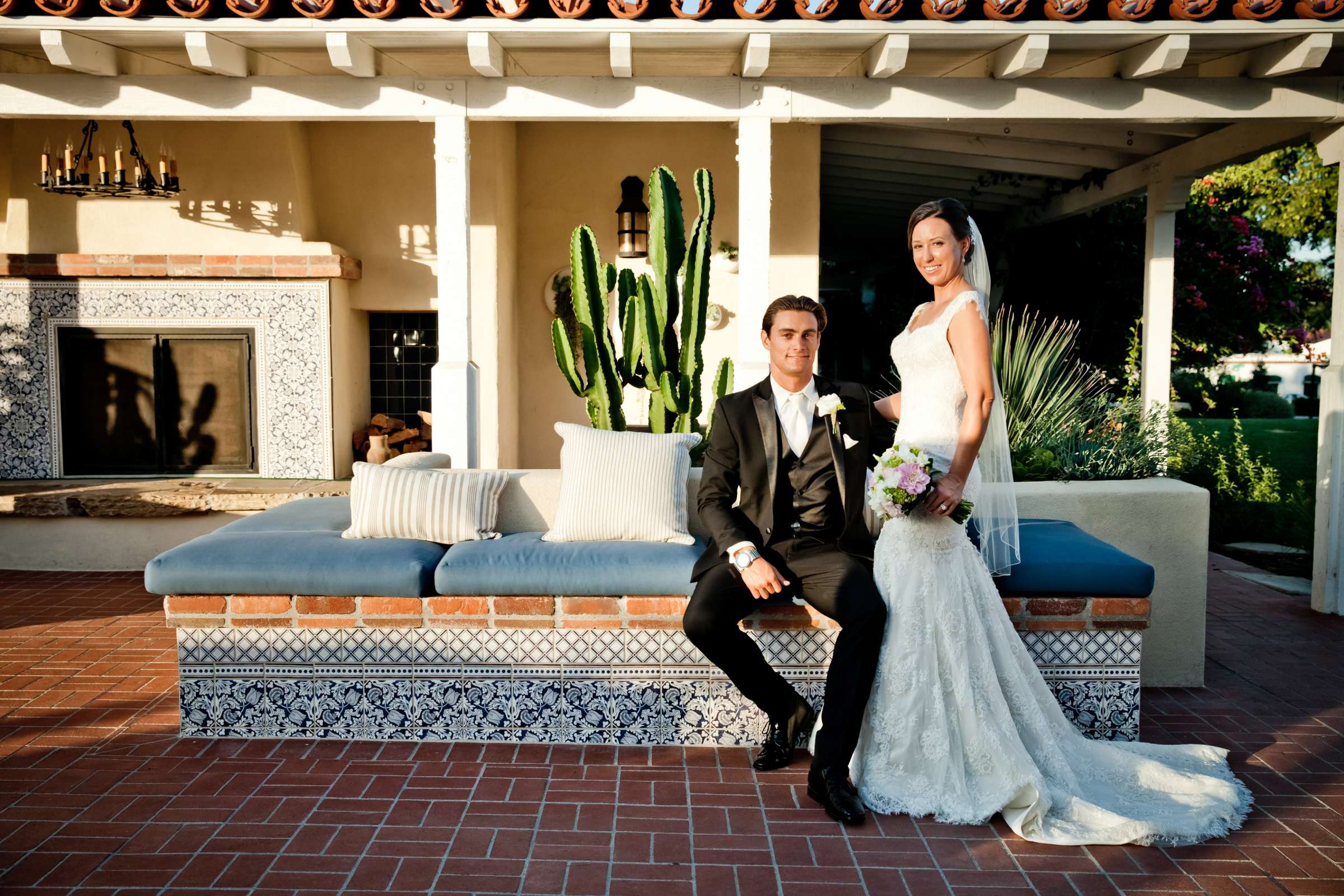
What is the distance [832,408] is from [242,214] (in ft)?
19.9

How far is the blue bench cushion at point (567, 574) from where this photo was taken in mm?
4000

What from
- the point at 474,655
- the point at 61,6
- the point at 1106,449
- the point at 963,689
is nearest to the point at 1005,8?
the point at 1106,449

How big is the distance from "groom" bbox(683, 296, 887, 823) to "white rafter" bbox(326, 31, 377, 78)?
291 centimetres

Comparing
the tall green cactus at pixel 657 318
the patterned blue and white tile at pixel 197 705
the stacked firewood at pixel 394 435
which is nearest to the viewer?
the patterned blue and white tile at pixel 197 705

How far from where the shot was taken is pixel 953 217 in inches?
139

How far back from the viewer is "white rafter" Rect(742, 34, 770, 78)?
5.23 m

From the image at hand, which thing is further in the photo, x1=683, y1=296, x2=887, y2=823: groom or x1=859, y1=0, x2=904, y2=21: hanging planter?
x1=859, y1=0, x2=904, y2=21: hanging planter

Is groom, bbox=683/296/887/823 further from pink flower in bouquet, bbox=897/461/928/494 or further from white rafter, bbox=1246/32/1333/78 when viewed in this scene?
white rafter, bbox=1246/32/1333/78

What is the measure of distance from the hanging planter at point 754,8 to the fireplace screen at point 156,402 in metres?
4.74

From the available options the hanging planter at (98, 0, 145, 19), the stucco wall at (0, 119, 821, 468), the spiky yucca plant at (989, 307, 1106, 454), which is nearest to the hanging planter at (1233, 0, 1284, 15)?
the spiky yucca plant at (989, 307, 1106, 454)

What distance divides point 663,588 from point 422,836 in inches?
50.6

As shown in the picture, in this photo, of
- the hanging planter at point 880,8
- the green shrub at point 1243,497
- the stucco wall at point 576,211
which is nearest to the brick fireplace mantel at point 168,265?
the stucco wall at point 576,211

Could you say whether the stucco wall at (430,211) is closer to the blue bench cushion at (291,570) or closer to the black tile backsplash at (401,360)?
the black tile backsplash at (401,360)

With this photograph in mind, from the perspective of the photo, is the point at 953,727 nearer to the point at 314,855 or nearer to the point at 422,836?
the point at 422,836
